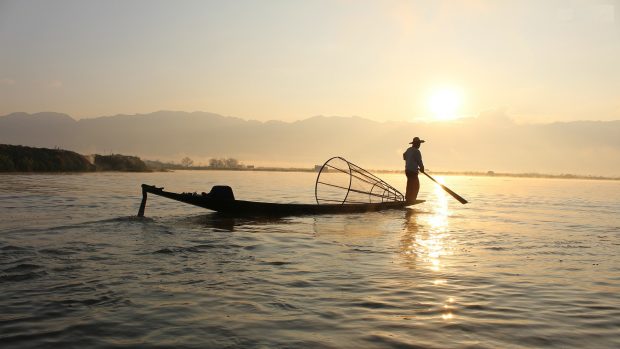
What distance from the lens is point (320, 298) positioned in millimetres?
6199

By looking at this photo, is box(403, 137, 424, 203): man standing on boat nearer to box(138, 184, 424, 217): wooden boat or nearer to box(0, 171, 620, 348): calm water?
box(138, 184, 424, 217): wooden boat

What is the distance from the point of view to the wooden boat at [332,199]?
49.6 ft

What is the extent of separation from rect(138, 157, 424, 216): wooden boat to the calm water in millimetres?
1989

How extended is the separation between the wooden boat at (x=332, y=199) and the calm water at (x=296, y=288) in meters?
1.99

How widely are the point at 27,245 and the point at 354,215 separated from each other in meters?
11.9

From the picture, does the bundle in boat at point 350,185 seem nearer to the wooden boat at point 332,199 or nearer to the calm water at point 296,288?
the wooden boat at point 332,199

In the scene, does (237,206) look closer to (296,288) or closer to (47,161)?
(296,288)

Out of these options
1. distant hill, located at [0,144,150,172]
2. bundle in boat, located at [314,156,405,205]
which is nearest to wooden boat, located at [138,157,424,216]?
bundle in boat, located at [314,156,405,205]

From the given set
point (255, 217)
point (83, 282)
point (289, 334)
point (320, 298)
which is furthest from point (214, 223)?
point (289, 334)

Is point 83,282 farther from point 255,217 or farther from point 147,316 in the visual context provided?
point 255,217

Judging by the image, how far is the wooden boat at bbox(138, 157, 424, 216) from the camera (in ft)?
49.6

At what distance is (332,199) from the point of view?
1998cm

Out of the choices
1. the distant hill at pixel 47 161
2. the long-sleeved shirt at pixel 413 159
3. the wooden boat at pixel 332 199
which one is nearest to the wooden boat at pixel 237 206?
the wooden boat at pixel 332 199

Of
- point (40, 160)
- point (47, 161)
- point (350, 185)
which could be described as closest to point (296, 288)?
point (350, 185)
